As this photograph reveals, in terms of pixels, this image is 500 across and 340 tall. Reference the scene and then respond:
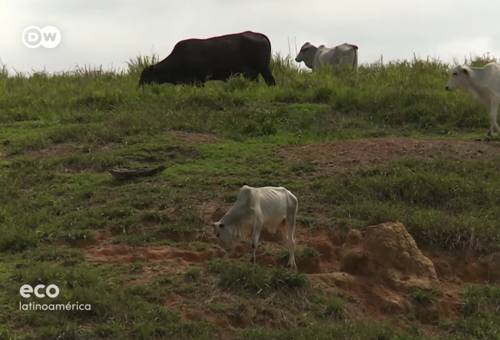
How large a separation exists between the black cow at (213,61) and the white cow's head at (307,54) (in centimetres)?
427

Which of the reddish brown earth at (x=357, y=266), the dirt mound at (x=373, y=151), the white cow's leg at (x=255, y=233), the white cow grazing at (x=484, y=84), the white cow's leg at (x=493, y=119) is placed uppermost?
the white cow grazing at (x=484, y=84)

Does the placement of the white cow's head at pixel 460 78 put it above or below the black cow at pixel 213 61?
below

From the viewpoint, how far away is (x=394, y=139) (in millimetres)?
10906

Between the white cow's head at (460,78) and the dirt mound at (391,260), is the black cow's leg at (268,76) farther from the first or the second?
the dirt mound at (391,260)

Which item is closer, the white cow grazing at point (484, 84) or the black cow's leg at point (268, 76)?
the white cow grazing at point (484, 84)

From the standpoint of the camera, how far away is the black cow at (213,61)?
48.2 feet

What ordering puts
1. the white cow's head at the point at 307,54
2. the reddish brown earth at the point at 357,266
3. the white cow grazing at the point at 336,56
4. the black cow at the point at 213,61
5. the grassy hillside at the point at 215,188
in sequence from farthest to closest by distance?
the white cow's head at the point at 307,54 < the white cow grazing at the point at 336,56 < the black cow at the point at 213,61 < the reddish brown earth at the point at 357,266 < the grassy hillside at the point at 215,188

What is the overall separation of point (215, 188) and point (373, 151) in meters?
2.13

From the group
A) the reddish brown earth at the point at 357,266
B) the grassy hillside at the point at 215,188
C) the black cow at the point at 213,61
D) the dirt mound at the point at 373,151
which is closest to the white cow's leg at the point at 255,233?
the grassy hillside at the point at 215,188

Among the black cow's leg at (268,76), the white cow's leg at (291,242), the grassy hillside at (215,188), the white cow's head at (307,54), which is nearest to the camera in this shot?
the grassy hillside at (215,188)

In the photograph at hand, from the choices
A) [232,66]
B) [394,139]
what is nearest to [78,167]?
[394,139]

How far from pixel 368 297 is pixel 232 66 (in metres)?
8.13

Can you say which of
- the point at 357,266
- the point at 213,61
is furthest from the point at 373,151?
the point at 213,61

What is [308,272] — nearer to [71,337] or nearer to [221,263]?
[221,263]
